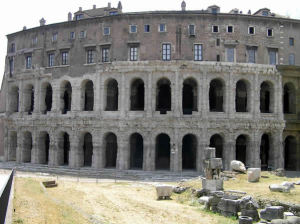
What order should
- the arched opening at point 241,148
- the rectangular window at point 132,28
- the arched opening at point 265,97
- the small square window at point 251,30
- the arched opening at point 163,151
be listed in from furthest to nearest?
the arched opening at point 163,151 < the arched opening at point 265,97 < the arched opening at point 241,148 < the rectangular window at point 132,28 < the small square window at point 251,30

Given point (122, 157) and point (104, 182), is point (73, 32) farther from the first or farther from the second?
point (104, 182)

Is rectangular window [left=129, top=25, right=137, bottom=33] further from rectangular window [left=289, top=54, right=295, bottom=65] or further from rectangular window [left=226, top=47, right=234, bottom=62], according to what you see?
rectangular window [left=289, top=54, right=295, bottom=65]

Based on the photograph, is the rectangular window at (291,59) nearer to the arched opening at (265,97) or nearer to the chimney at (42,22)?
the arched opening at (265,97)

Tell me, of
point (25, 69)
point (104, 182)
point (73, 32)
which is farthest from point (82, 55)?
point (104, 182)

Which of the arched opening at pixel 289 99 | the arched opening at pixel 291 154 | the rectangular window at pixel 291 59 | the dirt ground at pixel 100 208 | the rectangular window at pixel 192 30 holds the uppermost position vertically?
the rectangular window at pixel 192 30

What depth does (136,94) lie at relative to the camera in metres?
37.1

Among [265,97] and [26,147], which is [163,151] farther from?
[26,147]

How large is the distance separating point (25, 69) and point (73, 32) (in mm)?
8412

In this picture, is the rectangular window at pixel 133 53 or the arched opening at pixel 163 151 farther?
the arched opening at pixel 163 151

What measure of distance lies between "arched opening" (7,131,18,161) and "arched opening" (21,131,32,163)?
274 centimetres

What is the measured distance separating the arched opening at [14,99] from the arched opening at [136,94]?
17.1 meters

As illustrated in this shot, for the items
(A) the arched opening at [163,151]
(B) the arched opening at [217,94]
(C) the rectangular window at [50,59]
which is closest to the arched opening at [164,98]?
(A) the arched opening at [163,151]

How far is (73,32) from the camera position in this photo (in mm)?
38406

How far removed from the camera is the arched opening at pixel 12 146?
42656 mm
